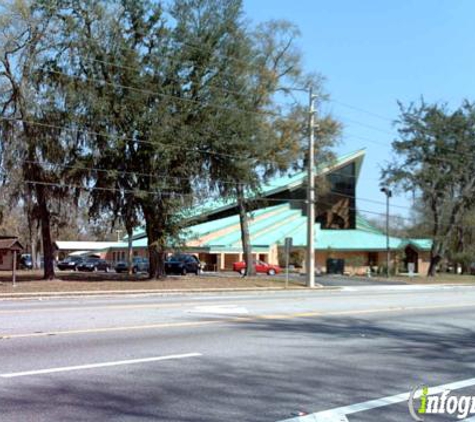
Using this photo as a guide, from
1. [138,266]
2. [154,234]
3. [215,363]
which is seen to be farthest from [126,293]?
[138,266]

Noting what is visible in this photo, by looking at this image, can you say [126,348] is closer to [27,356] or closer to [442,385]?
[27,356]

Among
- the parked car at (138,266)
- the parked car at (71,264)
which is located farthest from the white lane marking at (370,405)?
the parked car at (71,264)

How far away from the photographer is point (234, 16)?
124 ft

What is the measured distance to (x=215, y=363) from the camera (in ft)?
30.9

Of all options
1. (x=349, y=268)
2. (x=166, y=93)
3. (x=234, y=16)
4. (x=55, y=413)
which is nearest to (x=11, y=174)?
(x=166, y=93)

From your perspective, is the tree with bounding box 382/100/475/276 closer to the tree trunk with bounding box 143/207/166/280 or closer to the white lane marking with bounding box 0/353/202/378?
the tree trunk with bounding box 143/207/166/280

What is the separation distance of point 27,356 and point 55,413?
3.27 m

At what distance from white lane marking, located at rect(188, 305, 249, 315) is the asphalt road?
702 millimetres

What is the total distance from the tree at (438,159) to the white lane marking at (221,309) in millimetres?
40683

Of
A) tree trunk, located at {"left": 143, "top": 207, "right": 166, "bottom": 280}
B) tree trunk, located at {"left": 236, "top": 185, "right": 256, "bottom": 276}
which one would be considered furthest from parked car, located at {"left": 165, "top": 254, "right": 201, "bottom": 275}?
tree trunk, located at {"left": 143, "top": 207, "right": 166, "bottom": 280}

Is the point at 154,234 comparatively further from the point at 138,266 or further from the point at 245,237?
the point at 138,266

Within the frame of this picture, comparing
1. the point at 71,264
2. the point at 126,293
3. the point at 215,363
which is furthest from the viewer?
the point at 71,264

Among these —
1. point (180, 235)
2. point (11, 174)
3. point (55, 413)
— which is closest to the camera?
point (55, 413)

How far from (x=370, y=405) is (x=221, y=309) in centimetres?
1096
